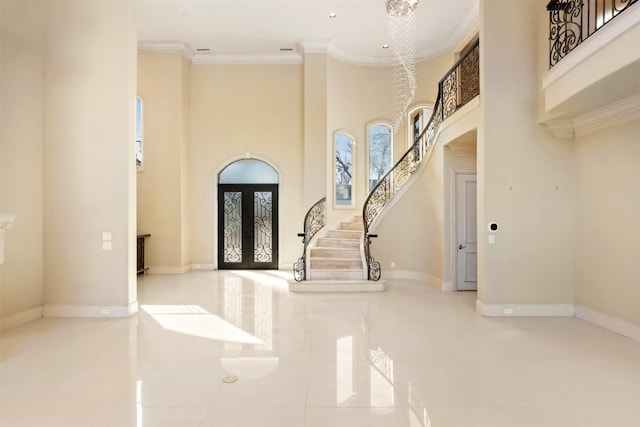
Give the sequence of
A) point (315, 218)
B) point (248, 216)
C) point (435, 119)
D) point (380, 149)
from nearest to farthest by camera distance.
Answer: point (435, 119)
point (315, 218)
point (248, 216)
point (380, 149)

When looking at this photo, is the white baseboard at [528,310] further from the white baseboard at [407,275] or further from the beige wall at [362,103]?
the beige wall at [362,103]

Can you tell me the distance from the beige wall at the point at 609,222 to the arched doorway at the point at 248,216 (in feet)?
23.2

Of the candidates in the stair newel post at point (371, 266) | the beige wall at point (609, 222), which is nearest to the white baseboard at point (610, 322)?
the beige wall at point (609, 222)

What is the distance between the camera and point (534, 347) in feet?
12.7

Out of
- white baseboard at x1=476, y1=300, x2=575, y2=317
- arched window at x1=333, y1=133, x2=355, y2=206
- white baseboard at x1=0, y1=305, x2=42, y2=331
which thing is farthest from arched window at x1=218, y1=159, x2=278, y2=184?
white baseboard at x1=476, y1=300, x2=575, y2=317

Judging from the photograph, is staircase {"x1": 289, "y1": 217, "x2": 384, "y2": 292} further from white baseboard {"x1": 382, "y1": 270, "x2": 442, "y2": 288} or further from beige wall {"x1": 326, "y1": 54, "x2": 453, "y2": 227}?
beige wall {"x1": 326, "y1": 54, "x2": 453, "y2": 227}

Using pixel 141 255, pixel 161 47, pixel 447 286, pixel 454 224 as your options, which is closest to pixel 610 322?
pixel 447 286

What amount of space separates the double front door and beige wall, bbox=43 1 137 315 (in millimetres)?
4560

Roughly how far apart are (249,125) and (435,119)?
5.14m

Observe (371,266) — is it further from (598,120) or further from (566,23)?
(566,23)

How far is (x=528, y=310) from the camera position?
507cm

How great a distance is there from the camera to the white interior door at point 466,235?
6.84 metres

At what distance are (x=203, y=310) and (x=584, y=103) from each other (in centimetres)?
616

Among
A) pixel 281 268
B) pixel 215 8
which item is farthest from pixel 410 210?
pixel 215 8
